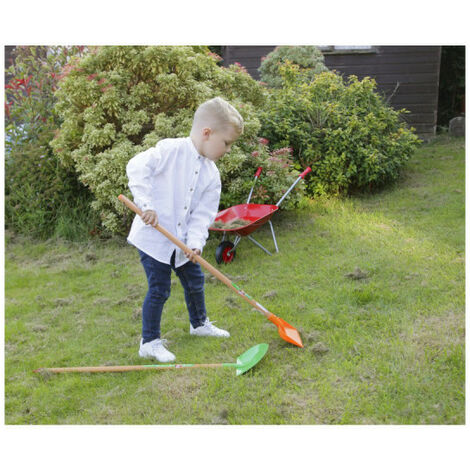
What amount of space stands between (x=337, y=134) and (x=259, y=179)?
1472 millimetres

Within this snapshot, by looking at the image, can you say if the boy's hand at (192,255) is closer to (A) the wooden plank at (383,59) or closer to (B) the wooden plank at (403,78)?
(B) the wooden plank at (403,78)

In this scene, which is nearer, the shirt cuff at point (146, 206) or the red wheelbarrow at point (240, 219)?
the shirt cuff at point (146, 206)

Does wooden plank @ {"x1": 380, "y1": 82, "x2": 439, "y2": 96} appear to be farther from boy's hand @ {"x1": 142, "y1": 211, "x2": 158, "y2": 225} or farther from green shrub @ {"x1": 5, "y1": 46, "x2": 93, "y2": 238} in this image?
boy's hand @ {"x1": 142, "y1": 211, "x2": 158, "y2": 225}

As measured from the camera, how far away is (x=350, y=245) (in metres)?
4.67

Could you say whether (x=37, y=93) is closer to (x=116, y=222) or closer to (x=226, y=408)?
(x=116, y=222)

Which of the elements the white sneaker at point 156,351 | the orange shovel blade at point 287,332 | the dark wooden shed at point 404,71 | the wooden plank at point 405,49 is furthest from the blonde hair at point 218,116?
the wooden plank at point 405,49

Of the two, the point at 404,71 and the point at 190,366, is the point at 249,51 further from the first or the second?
the point at 190,366

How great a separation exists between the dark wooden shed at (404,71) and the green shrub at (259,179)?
5.07m

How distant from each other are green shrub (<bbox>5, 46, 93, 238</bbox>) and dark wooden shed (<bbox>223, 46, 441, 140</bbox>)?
5.57 metres

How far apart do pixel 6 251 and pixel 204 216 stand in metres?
3.26

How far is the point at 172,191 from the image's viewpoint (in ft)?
9.48

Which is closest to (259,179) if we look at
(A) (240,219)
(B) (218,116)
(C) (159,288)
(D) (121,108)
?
(A) (240,219)

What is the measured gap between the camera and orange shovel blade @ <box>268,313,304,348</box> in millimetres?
2986

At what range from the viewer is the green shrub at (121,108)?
16.3ft
